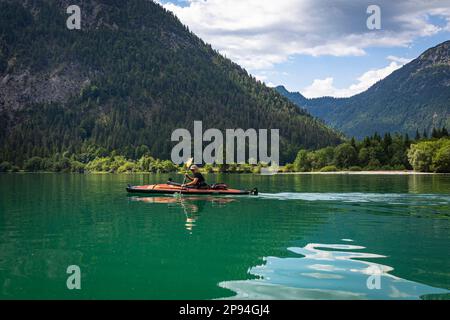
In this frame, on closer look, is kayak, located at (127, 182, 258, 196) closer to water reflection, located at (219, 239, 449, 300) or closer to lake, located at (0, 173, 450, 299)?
lake, located at (0, 173, 450, 299)

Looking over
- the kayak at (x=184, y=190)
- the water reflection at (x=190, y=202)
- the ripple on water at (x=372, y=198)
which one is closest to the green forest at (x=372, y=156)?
the ripple on water at (x=372, y=198)

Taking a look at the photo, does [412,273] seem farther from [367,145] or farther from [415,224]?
[367,145]

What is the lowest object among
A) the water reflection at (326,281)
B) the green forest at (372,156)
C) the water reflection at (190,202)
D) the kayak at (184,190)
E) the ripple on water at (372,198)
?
the water reflection at (326,281)

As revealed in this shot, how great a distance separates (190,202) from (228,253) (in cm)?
2840

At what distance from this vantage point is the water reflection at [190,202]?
41509mm

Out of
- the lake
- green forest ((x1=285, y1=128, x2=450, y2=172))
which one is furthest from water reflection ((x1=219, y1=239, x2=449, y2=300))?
green forest ((x1=285, y1=128, x2=450, y2=172))

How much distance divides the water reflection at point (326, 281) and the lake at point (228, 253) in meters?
0.04

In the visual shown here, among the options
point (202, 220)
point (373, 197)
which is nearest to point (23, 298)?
point (202, 220)

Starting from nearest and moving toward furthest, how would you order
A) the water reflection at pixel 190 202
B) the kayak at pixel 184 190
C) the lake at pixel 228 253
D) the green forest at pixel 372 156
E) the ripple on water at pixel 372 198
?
1. the lake at pixel 228 253
2. the water reflection at pixel 190 202
3. the ripple on water at pixel 372 198
4. the kayak at pixel 184 190
5. the green forest at pixel 372 156

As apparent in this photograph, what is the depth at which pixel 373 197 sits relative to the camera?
55375 mm

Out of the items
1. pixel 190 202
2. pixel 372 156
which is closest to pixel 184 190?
pixel 190 202

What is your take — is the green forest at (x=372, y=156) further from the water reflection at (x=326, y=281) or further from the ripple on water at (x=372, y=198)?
the water reflection at (x=326, y=281)

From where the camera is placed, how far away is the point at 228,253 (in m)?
23.9
